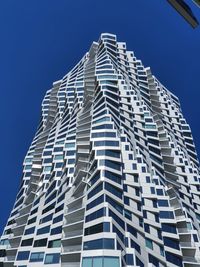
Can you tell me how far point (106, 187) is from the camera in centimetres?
5566

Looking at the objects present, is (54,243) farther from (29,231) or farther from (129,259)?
(129,259)

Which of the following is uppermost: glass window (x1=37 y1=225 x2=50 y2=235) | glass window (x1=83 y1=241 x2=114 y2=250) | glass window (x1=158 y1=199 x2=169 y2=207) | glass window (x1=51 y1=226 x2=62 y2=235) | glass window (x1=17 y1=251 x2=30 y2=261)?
glass window (x1=158 y1=199 x2=169 y2=207)

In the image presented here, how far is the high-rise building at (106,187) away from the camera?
5116cm

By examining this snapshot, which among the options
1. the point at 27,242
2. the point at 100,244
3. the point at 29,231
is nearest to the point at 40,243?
the point at 27,242

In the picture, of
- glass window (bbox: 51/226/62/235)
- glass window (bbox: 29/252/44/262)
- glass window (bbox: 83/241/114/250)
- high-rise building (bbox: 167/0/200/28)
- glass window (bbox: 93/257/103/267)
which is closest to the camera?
high-rise building (bbox: 167/0/200/28)

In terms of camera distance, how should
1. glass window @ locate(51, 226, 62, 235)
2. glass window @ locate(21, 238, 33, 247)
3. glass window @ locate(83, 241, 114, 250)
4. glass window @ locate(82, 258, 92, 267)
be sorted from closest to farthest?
glass window @ locate(82, 258, 92, 267) → glass window @ locate(83, 241, 114, 250) → glass window @ locate(51, 226, 62, 235) → glass window @ locate(21, 238, 33, 247)

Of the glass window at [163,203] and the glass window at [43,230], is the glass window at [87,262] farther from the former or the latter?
the glass window at [163,203]

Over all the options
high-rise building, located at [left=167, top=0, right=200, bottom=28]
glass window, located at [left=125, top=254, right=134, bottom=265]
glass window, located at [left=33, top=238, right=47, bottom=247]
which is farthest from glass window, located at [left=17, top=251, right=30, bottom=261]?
high-rise building, located at [left=167, top=0, right=200, bottom=28]

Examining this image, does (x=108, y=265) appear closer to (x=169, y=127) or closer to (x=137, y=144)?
(x=137, y=144)

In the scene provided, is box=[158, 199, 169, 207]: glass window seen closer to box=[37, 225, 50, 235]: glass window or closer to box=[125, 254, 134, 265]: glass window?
box=[125, 254, 134, 265]: glass window

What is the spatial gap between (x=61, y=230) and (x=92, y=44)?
89979 millimetres

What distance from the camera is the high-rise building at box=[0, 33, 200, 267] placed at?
51156 millimetres

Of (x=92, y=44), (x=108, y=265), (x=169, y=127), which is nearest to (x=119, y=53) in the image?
(x=92, y=44)

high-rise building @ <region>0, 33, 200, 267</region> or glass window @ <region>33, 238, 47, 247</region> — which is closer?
high-rise building @ <region>0, 33, 200, 267</region>
